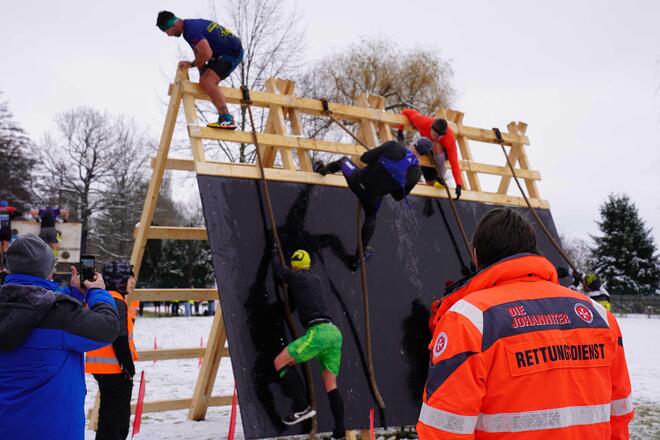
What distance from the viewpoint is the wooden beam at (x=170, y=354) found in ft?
19.4

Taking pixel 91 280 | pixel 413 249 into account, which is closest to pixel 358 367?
pixel 413 249

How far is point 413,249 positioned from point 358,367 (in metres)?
1.43

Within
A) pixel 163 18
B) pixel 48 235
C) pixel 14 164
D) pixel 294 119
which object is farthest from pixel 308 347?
pixel 14 164

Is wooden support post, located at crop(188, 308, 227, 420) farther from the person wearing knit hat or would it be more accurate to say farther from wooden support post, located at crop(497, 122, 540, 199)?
the person wearing knit hat


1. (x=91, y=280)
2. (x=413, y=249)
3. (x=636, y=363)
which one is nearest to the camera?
(x=91, y=280)

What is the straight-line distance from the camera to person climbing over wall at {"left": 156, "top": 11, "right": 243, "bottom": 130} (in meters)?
5.06

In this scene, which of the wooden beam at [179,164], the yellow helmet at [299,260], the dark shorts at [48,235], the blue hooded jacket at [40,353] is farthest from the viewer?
the dark shorts at [48,235]

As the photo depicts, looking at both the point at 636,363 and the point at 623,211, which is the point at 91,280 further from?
the point at 623,211

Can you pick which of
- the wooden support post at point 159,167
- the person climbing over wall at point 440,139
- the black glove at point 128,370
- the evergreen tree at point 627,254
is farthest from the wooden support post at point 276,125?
the evergreen tree at point 627,254

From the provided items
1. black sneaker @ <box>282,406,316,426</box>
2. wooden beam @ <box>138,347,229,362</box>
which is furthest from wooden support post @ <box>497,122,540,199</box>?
black sneaker @ <box>282,406,316,426</box>

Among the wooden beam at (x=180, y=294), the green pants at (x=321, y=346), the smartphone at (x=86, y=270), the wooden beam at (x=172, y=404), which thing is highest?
the smartphone at (x=86, y=270)

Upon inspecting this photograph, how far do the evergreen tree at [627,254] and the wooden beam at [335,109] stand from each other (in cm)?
3253

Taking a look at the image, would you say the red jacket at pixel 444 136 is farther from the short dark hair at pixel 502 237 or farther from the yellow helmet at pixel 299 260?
the short dark hair at pixel 502 237

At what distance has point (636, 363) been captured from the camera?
11.5 m
